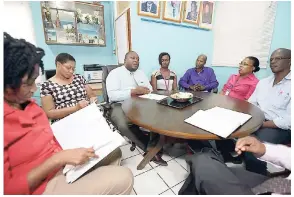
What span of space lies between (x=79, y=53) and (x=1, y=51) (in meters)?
3.26

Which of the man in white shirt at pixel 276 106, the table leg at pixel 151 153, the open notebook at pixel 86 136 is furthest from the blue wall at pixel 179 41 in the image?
the open notebook at pixel 86 136

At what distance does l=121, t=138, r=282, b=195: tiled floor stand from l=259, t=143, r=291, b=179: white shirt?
0.76m

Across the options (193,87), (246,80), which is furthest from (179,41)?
(246,80)

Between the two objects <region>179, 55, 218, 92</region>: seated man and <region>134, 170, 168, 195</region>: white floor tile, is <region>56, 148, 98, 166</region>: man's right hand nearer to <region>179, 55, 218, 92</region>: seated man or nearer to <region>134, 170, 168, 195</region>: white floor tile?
<region>134, 170, 168, 195</region>: white floor tile

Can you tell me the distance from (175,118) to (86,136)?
620 millimetres

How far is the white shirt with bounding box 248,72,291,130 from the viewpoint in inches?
53.5

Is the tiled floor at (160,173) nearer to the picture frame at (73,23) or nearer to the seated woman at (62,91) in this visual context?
the seated woman at (62,91)

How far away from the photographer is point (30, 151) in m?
0.69

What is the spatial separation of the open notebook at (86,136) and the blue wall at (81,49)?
115 inches

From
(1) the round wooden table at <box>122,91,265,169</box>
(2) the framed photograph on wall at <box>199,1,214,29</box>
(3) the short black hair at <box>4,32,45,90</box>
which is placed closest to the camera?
(3) the short black hair at <box>4,32,45,90</box>

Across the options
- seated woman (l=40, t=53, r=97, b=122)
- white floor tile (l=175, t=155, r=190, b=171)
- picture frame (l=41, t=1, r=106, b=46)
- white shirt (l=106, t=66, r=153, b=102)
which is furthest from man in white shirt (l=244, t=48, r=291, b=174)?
picture frame (l=41, t=1, r=106, b=46)

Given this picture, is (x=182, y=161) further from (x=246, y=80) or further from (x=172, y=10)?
(x=172, y=10)

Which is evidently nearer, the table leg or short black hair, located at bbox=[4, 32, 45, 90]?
short black hair, located at bbox=[4, 32, 45, 90]

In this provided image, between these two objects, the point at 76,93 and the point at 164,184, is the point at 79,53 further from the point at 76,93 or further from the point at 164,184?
the point at 164,184
